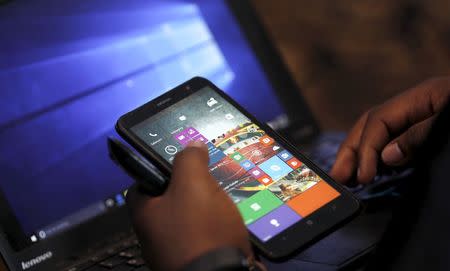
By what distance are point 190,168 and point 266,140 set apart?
0.17m

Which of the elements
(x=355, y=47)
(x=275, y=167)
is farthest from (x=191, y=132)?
(x=355, y=47)

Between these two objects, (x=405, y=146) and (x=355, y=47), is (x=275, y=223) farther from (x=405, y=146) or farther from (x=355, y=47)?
(x=355, y=47)

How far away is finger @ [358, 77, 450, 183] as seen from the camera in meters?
0.83

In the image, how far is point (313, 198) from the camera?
75cm

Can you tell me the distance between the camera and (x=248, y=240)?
2.14ft

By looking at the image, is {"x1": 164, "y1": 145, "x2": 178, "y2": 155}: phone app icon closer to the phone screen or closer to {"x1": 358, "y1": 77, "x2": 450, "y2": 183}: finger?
the phone screen

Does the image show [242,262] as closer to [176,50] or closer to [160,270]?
[160,270]

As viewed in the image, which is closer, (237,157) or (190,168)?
(190,168)

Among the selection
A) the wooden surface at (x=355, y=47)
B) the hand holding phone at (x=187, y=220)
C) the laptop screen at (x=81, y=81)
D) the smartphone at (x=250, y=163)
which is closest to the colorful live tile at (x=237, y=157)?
the smartphone at (x=250, y=163)

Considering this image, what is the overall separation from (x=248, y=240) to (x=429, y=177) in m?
0.20

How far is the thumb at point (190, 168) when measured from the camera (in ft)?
2.11

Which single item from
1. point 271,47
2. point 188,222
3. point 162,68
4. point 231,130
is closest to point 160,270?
point 188,222

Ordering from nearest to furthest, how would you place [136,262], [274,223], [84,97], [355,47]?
[274,223], [136,262], [84,97], [355,47]

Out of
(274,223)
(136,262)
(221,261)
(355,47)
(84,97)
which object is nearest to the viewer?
(221,261)
